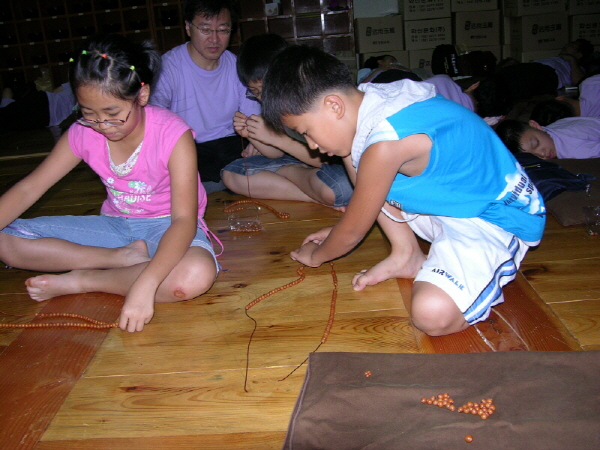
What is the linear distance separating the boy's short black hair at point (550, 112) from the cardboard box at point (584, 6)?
2.47m

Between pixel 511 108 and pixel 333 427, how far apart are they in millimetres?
2711

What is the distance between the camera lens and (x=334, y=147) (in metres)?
1.19

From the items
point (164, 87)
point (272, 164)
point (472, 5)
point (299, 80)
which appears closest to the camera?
point (299, 80)

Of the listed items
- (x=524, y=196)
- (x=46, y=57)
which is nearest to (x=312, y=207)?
(x=524, y=196)

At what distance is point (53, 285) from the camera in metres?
1.44

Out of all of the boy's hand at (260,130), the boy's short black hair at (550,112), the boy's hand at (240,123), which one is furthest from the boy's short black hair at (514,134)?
the boy's hand at (240,123)

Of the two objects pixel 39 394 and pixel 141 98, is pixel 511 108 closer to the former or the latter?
pixel 141 98

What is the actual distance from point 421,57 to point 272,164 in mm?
3406

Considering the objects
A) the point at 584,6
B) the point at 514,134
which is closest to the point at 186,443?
the point at 514,134

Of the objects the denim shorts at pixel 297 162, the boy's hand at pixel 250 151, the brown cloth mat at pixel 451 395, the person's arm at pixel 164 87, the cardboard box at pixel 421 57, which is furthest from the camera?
the cardboard box at pixel 421 57

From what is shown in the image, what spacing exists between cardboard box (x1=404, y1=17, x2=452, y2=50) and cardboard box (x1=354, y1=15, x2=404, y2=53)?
0.24 feet

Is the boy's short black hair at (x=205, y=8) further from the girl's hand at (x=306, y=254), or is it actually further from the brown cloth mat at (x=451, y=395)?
the brown cloth mat at (x=451, y=395)

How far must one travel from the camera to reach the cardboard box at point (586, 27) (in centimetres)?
470

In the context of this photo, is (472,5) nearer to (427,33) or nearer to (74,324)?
(427,33)
